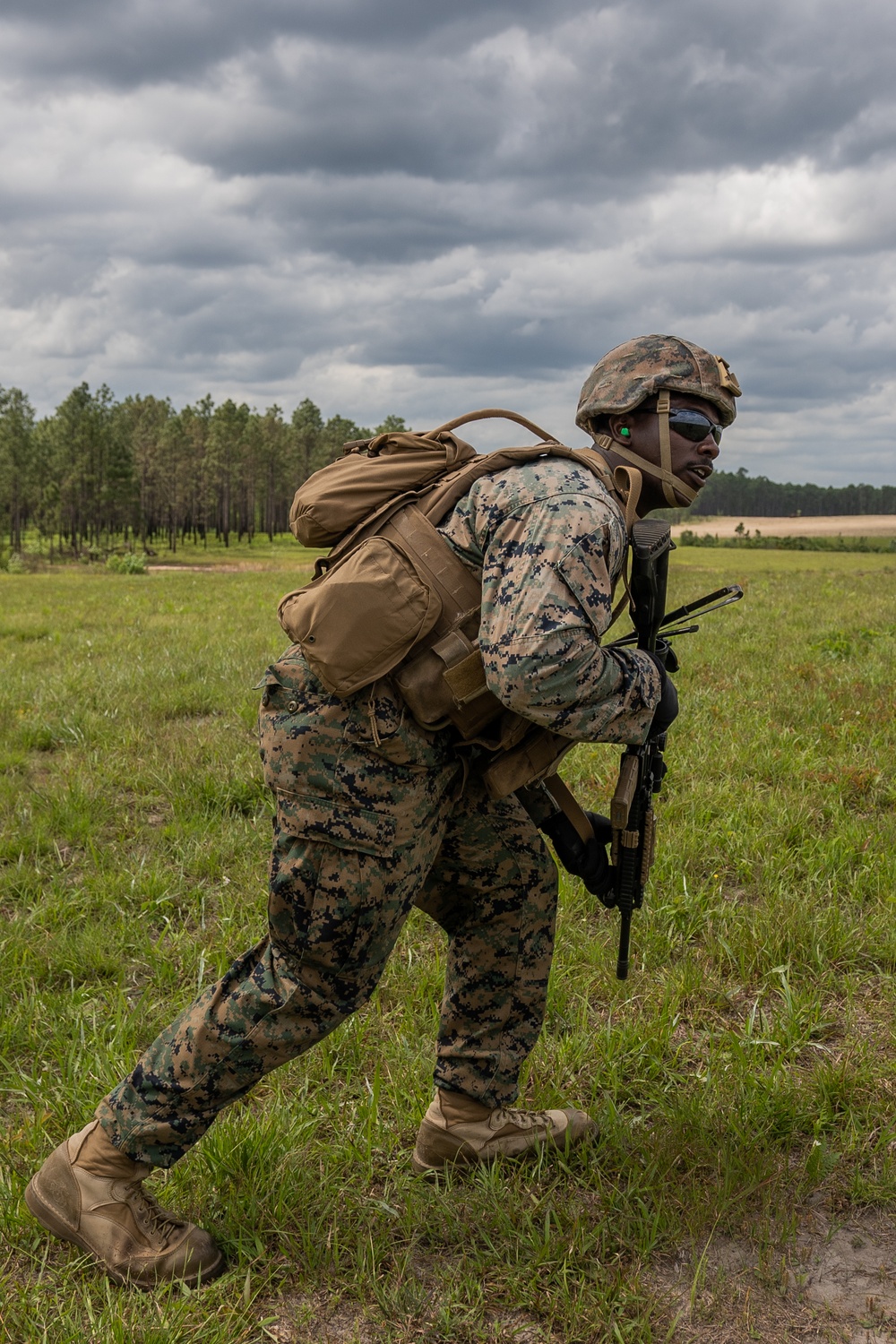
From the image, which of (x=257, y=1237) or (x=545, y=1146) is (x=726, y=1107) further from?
(x=257, y=1237)

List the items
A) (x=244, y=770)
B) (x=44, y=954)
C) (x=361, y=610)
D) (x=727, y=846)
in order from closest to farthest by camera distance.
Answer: (x=361, y=610), (x=44, y=954), (x=727, y=846), (x=244, y=770)

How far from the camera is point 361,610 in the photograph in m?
2.37

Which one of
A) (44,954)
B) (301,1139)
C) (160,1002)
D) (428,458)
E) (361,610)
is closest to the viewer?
(361,610)

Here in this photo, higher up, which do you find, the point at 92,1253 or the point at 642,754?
the point at 642,754

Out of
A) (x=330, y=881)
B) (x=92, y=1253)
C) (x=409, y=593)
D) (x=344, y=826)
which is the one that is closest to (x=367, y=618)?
(x=409, y=593)

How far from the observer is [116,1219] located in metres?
2.59

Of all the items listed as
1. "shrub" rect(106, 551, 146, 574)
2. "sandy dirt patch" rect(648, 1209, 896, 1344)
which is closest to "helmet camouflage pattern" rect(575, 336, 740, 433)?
"sandy dirt patch" rect(648, 1209, 896, 1344)

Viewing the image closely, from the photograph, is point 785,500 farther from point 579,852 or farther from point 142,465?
point 579,852

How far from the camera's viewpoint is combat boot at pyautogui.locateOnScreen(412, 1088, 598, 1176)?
119 inches

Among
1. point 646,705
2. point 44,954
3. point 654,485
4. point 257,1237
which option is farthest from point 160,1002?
point 654,485

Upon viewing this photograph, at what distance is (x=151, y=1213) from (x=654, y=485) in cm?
234

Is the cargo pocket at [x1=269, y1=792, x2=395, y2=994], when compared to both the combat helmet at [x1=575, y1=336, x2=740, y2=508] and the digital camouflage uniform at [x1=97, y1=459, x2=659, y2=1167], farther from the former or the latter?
the combat helmet at [x1=575, y1=336, x2=740, y2=508]

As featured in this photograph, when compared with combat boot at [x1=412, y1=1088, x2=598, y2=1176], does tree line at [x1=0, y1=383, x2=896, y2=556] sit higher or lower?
higher

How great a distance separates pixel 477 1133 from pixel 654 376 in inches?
88.6
